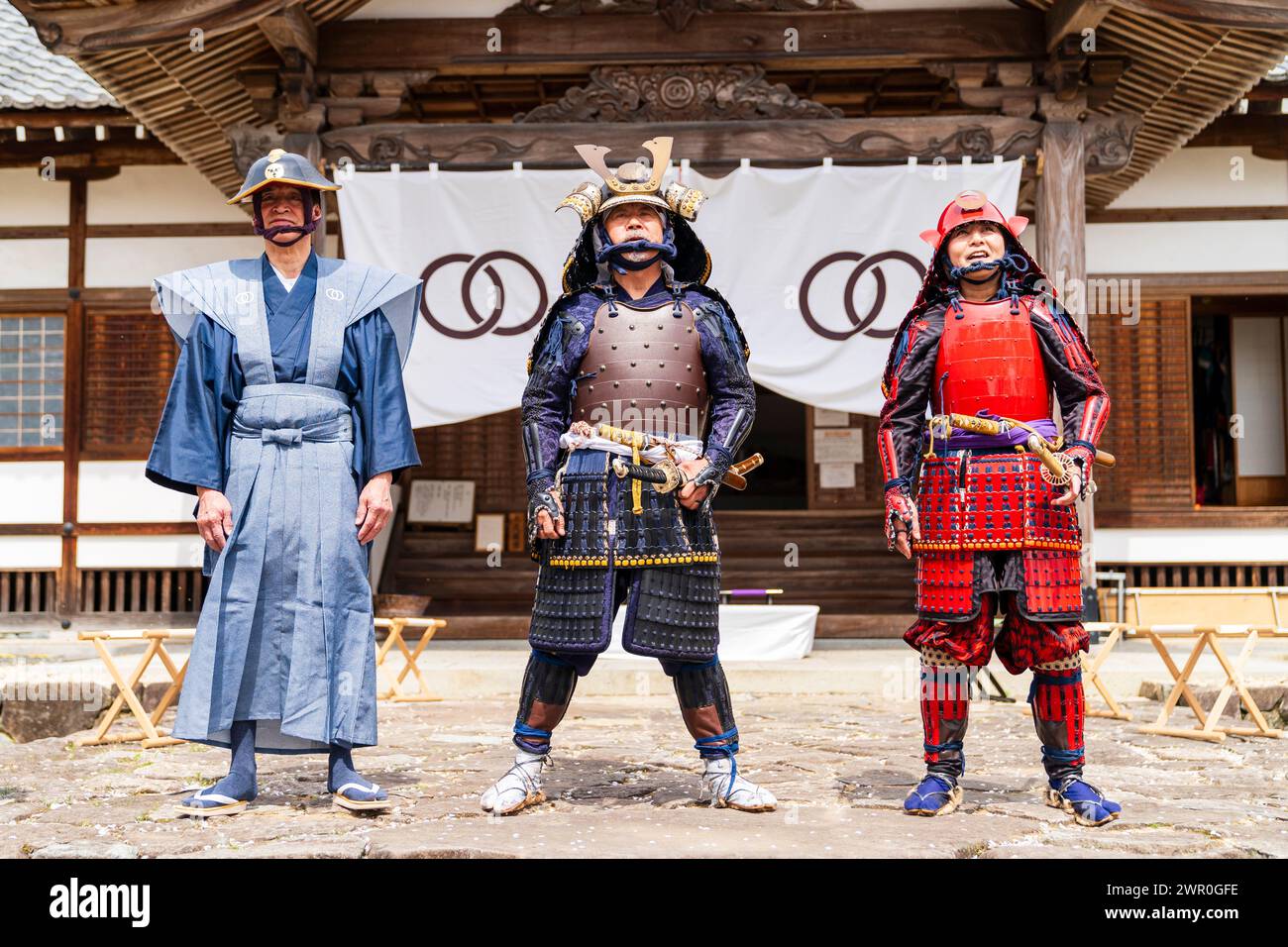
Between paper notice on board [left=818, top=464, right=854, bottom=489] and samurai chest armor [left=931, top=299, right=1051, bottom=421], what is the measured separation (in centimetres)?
724

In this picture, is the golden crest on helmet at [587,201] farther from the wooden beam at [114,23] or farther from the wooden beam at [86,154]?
the wooden beam at [86,154]

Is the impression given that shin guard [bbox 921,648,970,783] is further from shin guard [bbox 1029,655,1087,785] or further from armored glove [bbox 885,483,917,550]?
armored glove [bbox 885,483,917,550]

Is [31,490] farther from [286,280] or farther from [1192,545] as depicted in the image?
[1192,545]

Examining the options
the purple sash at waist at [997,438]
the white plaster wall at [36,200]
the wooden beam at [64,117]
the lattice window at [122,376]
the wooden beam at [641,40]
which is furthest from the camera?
the white plaster wall at [36,200]

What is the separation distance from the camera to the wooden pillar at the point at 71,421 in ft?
34.4

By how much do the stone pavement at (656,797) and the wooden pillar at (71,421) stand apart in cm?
496

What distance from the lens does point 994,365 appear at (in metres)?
3.99

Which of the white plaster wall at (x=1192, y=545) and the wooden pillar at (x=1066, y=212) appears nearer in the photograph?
the wooden pillar at (x=1066, y=212)

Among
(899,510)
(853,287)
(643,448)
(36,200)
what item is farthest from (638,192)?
(36,200)

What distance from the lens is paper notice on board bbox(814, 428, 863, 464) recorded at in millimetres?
11305

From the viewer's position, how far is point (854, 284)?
842cm

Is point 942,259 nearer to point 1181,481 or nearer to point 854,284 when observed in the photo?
point 854,284

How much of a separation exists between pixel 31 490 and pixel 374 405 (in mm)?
7797

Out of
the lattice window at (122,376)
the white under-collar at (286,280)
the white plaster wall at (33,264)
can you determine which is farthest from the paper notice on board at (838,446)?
the white under-collar at (286,280)
